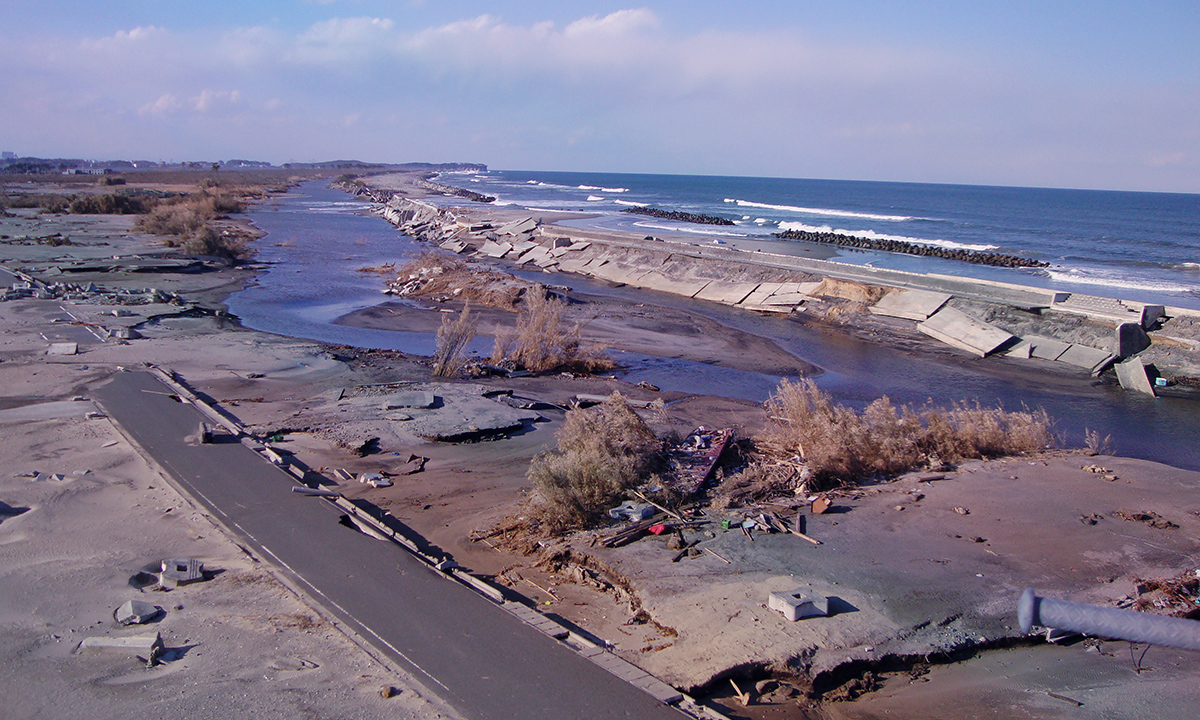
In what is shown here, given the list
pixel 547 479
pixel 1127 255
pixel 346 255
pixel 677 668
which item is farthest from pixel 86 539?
pixel 1127 255

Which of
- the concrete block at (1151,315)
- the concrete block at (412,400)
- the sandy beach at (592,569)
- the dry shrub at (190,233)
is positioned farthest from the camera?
the dry shrub at (190,233)

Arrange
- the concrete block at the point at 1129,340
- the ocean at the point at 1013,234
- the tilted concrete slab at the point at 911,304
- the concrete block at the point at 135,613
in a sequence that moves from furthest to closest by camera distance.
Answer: the ocean at the point at 1013,234 < the tilted concrete slab at the point at 911,304 < the concrete block at the point at 1129,340 < the concrete block at the point at 135,613

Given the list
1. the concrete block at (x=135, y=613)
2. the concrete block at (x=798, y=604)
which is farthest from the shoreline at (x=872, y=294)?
the concrete block at (x=135, y=613)

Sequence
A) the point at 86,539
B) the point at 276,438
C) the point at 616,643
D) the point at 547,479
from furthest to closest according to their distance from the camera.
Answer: the point at 276,438, the point at 547,479, the point at 86,539, the point at 616,643

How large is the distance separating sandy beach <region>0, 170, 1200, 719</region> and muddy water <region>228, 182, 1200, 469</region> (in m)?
4.20

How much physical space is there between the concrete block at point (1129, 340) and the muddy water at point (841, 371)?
185 centimetres

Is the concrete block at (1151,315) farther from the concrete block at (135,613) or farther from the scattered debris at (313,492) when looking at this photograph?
the concrete block at (135,613)

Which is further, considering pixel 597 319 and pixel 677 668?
pixel 597 319

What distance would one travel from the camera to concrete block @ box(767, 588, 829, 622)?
25.3 ft

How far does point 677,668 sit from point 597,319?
21.6 m

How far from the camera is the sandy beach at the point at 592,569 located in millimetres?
6652

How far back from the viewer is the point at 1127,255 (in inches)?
1923

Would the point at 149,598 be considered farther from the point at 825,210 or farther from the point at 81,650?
the point at 825,210

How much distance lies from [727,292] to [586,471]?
986 inches
